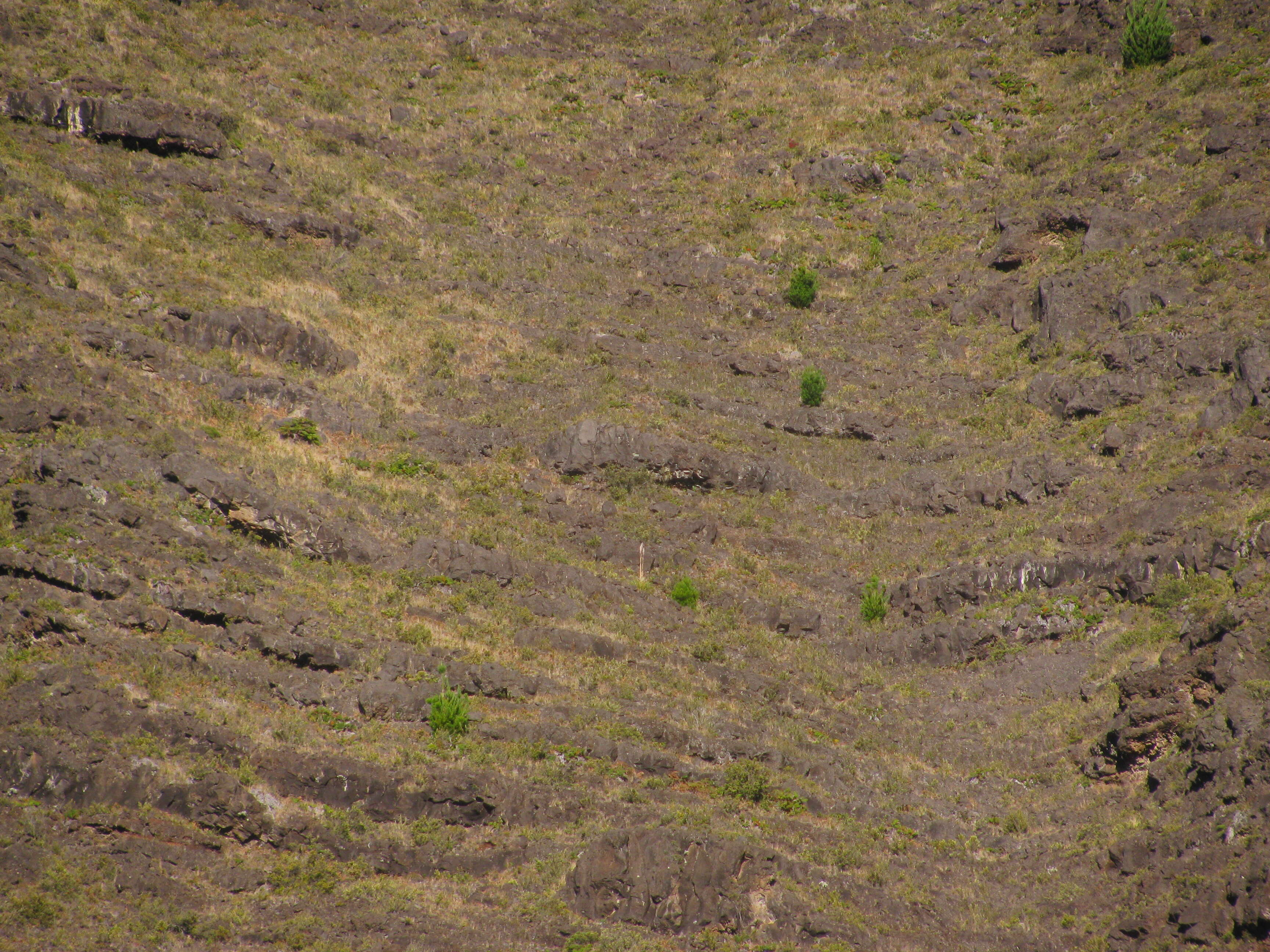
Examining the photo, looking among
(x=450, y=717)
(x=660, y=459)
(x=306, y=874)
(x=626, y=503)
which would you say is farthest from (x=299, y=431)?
(x=306, y=874)

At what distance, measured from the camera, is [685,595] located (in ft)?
87.0

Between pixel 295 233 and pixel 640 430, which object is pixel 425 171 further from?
pixel 640 430

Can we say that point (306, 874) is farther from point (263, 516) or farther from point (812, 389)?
point (812, 389)

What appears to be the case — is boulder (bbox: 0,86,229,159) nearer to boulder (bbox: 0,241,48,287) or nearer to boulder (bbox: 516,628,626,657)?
boulder (bbox: 0,241,48,287)

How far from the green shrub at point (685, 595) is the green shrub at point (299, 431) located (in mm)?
11828

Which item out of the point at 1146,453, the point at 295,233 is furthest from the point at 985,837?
the point at 295,233

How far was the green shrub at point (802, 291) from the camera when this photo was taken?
130ft

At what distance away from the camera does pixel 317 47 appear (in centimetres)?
5056

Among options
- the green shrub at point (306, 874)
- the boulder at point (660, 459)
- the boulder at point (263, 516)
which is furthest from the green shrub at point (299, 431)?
the green shrub at point (306, 874)

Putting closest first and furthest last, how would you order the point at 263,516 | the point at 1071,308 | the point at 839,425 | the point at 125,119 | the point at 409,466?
the point at 263,516, the point at 409,466, the point at 1071,308, the point at 839,425, the point at 125,119

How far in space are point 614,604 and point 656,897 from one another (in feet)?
32.9

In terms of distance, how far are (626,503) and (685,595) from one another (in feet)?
14.0

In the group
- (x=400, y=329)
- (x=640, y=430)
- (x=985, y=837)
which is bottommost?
(x=985, y=837)

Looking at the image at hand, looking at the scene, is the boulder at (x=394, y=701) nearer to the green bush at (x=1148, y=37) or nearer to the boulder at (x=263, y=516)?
the boulder at (x=263, y=516)
